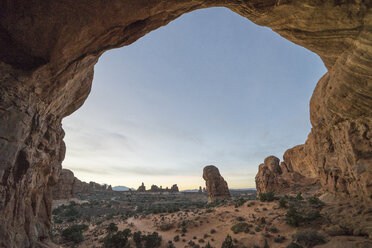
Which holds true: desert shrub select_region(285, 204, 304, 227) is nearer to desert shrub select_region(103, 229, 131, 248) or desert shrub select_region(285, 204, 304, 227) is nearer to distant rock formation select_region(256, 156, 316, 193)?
desert shrub select_region(103, 229, 131, 248)

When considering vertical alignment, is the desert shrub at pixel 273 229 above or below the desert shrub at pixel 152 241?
above

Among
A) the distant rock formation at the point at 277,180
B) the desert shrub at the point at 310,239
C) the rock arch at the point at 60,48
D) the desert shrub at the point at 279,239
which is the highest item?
the rock arch at the point at 60,48

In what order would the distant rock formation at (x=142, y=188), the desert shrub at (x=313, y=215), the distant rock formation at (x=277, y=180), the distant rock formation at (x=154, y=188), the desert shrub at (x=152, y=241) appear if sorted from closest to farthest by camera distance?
the desert shrub at (x=313, y=215) < the desert shrub at (x=152, y=241) < the distant rock formation at (x=277, y=180) < the distant rock formation at (x=154, y=188) < the distant rock formation at (x=142, y=188)

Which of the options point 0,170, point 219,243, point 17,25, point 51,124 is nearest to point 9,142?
point 0,170

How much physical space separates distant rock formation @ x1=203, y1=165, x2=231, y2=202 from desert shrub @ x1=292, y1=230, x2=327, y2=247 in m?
34.1

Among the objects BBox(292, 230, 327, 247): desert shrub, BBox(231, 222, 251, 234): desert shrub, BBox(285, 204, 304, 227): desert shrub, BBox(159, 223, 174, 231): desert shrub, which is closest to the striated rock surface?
BBox(159, 223, 174, 231): desert shrub

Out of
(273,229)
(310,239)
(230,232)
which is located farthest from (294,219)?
(230,232)

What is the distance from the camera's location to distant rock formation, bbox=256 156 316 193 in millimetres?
35959

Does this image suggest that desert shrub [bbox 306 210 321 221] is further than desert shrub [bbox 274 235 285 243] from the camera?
Yes

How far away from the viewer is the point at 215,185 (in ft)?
147

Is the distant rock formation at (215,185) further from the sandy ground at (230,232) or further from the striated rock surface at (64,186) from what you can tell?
the striated rock surface at (64,186)

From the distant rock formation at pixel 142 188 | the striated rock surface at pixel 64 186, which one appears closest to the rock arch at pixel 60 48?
the striated rock surface at pixel 64 186

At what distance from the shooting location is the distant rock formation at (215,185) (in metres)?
43.8

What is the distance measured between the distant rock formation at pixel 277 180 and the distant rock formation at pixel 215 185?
915cm
